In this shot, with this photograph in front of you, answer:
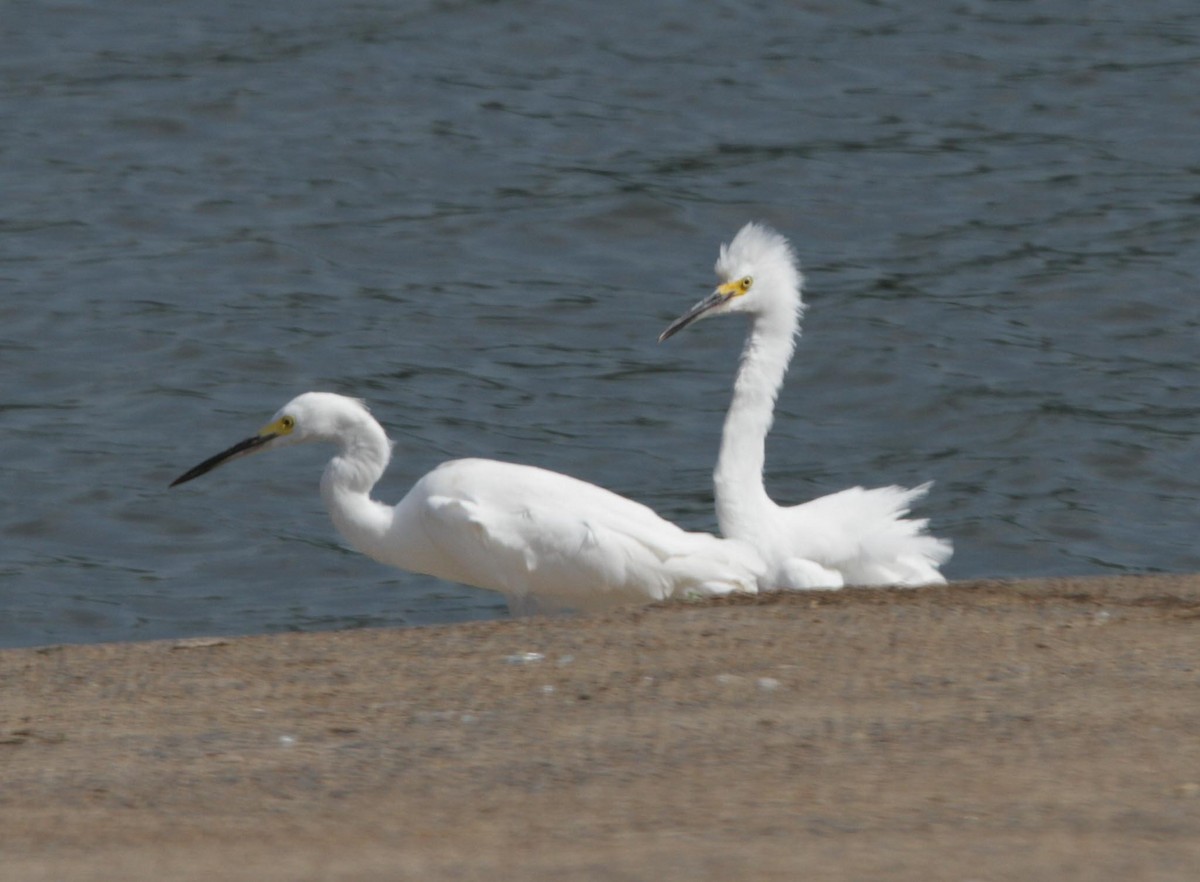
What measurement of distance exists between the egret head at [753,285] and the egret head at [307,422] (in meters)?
1.54

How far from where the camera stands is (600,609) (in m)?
7.89

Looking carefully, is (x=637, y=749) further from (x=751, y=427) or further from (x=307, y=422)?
(x=751, y=427)

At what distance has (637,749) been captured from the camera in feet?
14.9

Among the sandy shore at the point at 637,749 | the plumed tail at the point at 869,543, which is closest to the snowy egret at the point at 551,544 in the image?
the plumed tail at the point at 869,543

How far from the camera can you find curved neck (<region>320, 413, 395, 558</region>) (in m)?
8.28

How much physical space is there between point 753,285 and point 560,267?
534cm

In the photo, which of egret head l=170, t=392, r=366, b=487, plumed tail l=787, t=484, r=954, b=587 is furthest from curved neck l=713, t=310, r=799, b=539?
egret head l=170, t=392, r=366, b=487

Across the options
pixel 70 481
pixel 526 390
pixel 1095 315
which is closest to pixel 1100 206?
pixel 1095 315

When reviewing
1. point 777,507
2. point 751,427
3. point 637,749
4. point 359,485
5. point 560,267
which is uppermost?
point 637,749

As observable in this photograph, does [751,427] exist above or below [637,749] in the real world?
below

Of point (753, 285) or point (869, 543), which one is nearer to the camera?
point (869, 543)

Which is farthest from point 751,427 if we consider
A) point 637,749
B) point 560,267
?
point 560,267

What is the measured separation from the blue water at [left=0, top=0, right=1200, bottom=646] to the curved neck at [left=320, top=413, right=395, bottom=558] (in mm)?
1486

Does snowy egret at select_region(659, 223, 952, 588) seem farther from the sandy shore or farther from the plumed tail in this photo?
the sandy shore
